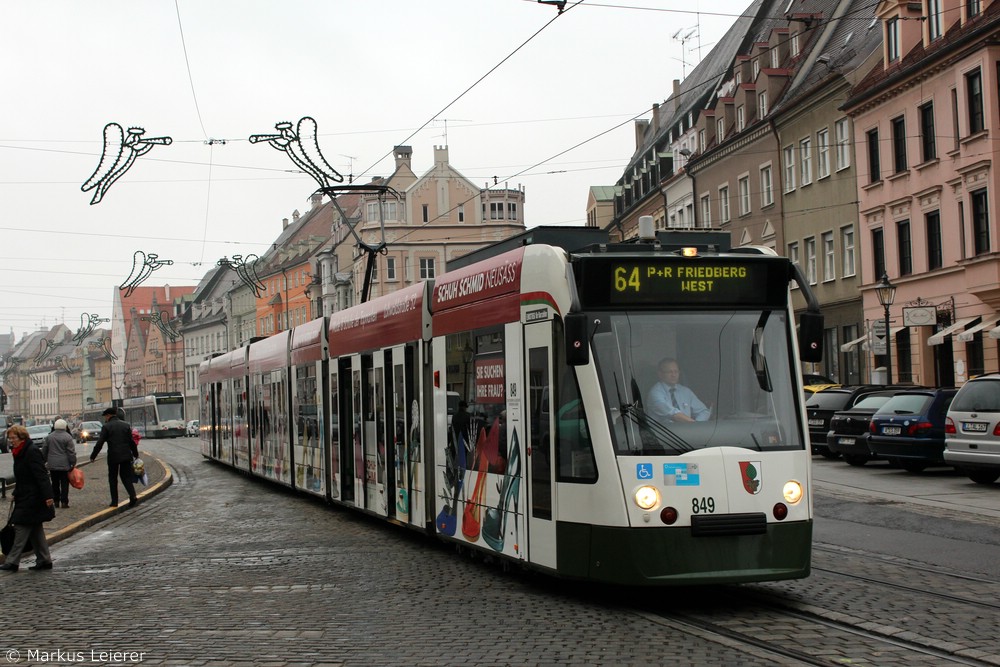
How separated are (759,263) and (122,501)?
54.0 feet

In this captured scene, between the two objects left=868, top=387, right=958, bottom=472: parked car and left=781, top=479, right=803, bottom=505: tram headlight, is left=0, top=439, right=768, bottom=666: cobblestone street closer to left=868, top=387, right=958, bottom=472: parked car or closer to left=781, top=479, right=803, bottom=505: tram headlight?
left=781, top=479, right=803, bottom=505: tram headlight

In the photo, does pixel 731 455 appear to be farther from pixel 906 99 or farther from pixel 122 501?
pixel 906 99

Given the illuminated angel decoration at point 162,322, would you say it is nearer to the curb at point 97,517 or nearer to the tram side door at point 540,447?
the curb at point 97,517

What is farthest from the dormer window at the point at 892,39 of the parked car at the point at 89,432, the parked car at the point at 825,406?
the parked car at the point at 89,432

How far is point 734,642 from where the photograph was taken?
8.53 m

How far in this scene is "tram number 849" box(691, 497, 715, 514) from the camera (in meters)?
9.86

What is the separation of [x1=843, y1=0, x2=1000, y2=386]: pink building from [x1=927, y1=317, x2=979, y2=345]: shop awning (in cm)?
4

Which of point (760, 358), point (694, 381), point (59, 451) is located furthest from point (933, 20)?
point (694, 381)

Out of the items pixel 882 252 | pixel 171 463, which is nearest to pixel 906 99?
pixel 882 252

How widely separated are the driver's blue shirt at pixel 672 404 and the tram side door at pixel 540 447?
0.89 metres

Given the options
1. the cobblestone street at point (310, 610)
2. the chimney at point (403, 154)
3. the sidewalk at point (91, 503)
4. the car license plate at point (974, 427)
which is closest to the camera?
the cobblestone street at point (310, 610)

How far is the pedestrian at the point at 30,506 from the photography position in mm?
14188

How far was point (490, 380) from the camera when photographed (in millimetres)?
12125

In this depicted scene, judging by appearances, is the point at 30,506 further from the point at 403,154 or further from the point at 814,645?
the point at 403,154
